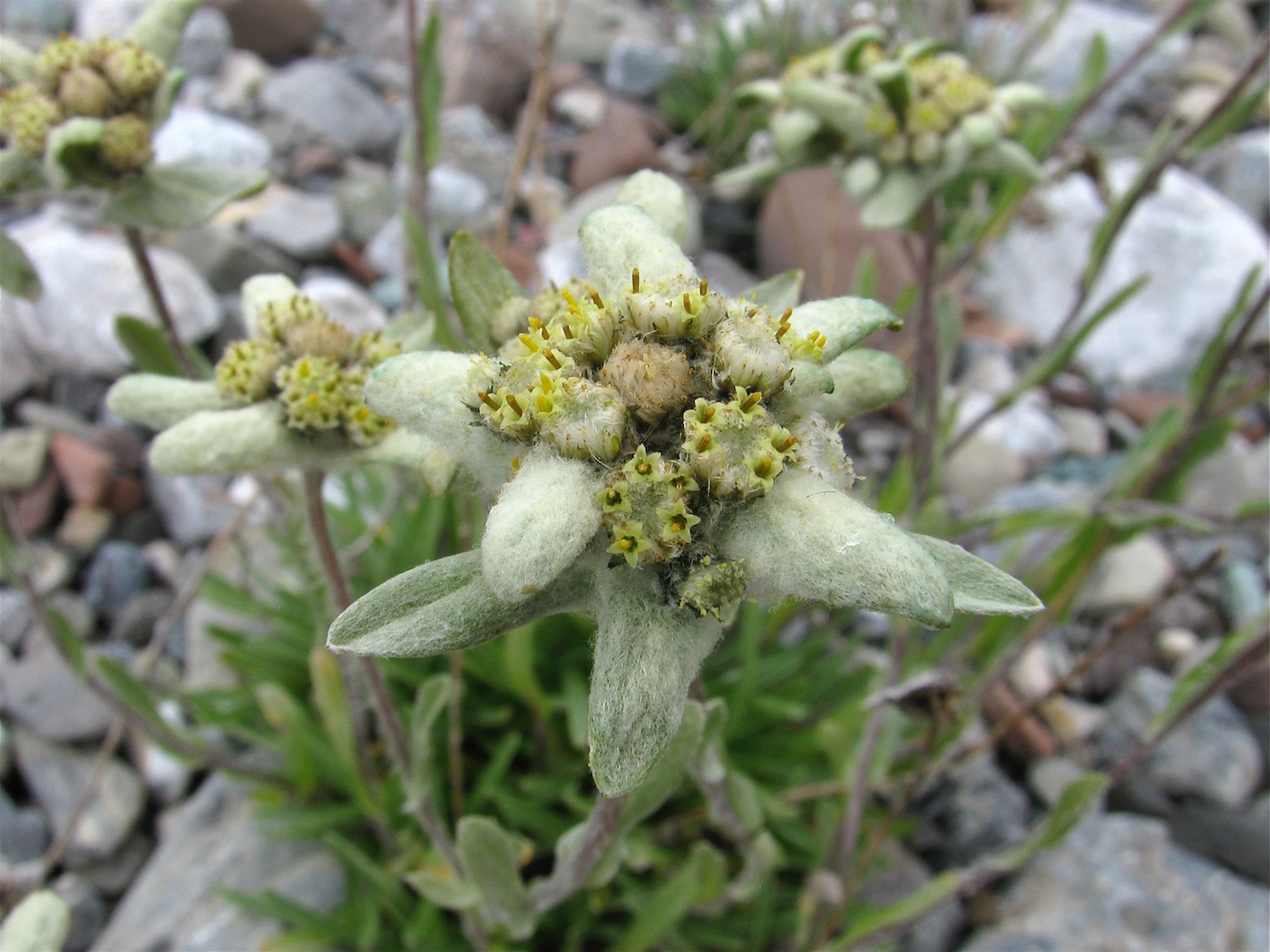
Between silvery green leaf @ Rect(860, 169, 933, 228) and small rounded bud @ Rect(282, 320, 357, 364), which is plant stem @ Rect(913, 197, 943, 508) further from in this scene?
small rounded bud @ Rect(282, 320, 357, 364)

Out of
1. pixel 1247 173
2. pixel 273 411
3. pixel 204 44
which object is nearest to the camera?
pixel 273 411

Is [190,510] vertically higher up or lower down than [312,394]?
lower down

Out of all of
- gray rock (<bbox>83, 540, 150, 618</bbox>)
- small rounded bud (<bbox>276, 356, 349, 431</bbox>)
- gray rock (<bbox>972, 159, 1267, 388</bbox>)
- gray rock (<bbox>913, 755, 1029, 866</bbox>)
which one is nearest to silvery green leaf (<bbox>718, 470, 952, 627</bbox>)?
small rounded bud (<bbox>276, 356, 349, 431</bbox>)

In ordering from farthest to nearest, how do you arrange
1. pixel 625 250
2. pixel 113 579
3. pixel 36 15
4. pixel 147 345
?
pixel 36 15, pixel 113 579, pixel 147 345, pixel 625 250

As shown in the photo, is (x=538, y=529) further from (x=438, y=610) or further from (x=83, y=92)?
(x=83, y=92)

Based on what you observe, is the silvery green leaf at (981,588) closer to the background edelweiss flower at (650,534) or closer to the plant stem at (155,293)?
the background edelweiss flower at (650,534)

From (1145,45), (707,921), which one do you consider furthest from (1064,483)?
(707,921)

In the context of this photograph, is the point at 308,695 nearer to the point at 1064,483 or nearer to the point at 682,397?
the point at 682,397

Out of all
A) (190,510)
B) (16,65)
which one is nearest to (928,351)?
(16,65)
